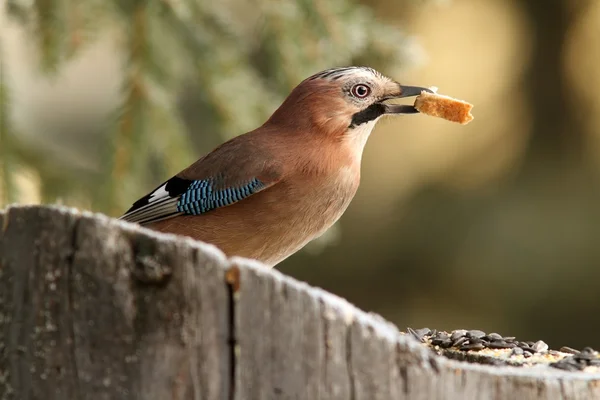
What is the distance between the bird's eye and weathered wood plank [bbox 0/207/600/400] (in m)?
1.60

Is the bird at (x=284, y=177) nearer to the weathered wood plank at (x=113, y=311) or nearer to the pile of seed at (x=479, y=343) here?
the pile of seed at (x=479, y=343)

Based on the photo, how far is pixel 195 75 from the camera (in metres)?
3.77

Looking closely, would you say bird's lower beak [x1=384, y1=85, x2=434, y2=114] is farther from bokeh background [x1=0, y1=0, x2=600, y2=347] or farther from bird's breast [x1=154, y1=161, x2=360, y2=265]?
bokeh background [x1=0, y1=0, x2=600, y2=347]

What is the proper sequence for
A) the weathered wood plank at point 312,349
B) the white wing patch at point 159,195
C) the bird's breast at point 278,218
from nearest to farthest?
the weathered wood plank at point 312,349 → the bird's breast at point 278,218 → the white wing patch at point 159,195

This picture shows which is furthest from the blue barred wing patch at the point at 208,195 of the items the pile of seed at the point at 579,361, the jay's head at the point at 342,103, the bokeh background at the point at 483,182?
the bokeh background at the point at 483,182

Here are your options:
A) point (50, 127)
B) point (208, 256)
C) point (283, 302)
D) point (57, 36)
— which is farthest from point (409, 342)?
point (50, 127)

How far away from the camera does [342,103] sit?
3201mm

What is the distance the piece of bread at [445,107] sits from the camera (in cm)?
312

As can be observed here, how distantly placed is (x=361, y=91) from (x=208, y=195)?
58 cm

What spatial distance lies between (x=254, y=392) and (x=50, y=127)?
564 cm

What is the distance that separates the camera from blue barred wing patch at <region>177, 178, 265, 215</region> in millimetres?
3074

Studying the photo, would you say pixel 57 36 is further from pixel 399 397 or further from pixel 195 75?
pixel 399 397

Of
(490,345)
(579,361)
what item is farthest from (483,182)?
(579,361)

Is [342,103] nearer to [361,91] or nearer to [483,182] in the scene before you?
[361,91]
